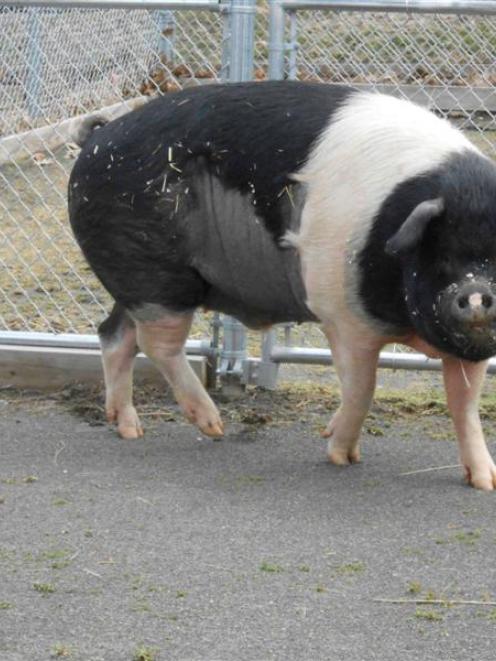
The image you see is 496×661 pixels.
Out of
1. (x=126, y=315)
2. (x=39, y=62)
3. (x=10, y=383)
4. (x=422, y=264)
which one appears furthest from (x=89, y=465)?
(x=39, y=62)

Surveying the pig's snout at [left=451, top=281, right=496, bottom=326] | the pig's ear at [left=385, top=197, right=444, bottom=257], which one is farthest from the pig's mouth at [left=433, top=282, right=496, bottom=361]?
the pig's ear at [left=385, top=197, right=444, bottom=257]

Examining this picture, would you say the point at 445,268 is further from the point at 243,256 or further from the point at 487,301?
the point at 243,256

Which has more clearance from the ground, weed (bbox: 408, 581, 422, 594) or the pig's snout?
the pig's snout

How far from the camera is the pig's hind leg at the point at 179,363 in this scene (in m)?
5.31

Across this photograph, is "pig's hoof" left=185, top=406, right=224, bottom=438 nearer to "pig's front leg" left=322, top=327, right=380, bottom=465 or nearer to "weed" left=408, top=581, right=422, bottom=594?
"pig's front leg" left=322, top=327, right=380, bottom=465

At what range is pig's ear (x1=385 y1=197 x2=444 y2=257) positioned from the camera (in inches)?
171

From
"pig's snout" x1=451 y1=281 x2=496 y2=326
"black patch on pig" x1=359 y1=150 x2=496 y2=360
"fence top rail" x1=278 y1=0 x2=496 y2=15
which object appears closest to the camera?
"pig's snout" x1=451 y1=281 x2=496 y2=326

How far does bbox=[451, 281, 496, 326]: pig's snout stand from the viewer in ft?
14.2

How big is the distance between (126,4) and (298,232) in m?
1.41

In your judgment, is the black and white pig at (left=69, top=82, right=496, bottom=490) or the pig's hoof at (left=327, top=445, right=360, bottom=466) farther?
the pig's hoof at (left=327, top=445, right=360, bottom=466)

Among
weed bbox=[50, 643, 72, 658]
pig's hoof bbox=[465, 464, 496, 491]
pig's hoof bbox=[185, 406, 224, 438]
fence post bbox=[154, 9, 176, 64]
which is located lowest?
fence post bbox=[154, 9, 176, 64]

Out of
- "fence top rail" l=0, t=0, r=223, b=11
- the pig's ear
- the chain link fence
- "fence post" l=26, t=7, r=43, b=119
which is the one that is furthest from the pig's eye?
"fence post" l=26, t=7, r=43, b=119

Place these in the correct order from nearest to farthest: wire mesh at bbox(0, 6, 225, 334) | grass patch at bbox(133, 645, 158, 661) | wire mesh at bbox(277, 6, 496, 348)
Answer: grass patch at bbox(133, 645, 158, 661)
wire mesh at bbox(0, 6, 225, 334)
wire mesh at bbox(277, 6, 496, 348)

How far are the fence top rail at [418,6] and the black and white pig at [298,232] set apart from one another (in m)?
0.54
